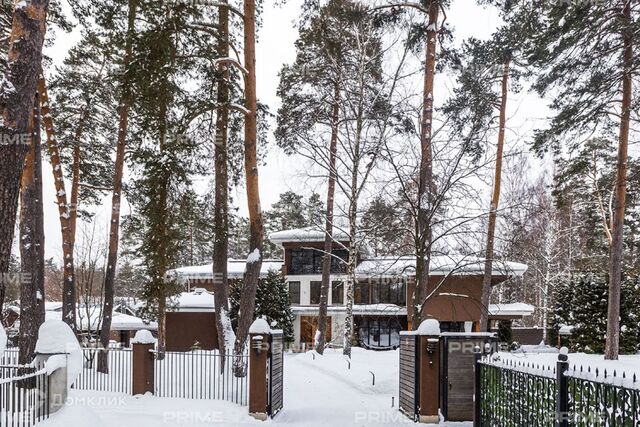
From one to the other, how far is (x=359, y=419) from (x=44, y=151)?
13809mm

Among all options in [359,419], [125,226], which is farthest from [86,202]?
[359,419]

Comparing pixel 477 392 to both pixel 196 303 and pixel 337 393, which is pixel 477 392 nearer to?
pixel 337 393

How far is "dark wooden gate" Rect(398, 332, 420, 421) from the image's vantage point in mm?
9945

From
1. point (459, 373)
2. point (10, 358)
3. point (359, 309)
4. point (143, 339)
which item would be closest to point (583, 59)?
point (459, 373)

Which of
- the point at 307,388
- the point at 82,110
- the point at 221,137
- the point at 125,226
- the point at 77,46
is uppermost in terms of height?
the point at 77,46

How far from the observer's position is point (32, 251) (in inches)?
483

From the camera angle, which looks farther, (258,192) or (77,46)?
(77,46)

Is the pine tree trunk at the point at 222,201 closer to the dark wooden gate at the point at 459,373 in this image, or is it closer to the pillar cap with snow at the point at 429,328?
the pillar cap with snow at the point at 429,328

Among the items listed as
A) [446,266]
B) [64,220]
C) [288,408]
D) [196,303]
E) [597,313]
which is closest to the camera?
[288,408]

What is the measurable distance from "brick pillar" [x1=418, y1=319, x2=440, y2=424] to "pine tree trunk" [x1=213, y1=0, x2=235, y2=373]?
5823 mm

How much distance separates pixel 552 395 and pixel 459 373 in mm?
3998

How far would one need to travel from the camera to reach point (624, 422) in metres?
4.30

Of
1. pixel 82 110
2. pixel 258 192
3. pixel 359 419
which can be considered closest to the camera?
pixel 359 419

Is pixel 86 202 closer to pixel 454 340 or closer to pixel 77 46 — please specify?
pixel 77 46
